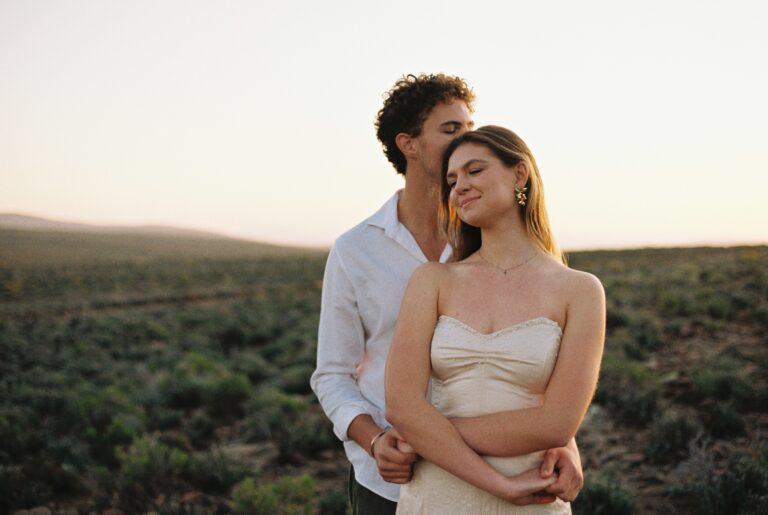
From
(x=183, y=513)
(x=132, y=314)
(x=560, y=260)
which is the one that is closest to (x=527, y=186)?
(x=560, y=260)

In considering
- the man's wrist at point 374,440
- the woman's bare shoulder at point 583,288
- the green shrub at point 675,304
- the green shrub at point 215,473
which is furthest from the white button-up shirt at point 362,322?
the green shrub at point 675,304

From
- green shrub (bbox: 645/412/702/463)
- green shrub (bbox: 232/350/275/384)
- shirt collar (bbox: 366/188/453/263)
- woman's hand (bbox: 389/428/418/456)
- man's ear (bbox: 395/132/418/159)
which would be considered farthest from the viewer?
green shrub (bbox: 232/350/275/384)

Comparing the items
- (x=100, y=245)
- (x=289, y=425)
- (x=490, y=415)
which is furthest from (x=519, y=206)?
(x=100, y=245)

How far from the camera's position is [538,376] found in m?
1.97

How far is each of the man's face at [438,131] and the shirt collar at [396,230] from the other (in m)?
0.25

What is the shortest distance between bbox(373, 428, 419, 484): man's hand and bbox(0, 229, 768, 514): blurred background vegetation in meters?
3.04

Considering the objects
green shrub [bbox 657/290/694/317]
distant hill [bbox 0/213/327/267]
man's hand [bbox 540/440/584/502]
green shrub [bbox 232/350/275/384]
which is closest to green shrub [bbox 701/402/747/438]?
man's hand [bbox 540/440/584/502]

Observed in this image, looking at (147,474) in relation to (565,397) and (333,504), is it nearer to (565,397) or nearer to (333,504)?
(333,504)

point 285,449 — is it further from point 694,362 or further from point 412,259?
point 694,362

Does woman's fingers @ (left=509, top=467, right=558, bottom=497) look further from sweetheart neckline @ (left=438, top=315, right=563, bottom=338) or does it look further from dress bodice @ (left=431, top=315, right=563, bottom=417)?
sweetheart neckline @ (left=438, top=315, right=563, bottom=338)

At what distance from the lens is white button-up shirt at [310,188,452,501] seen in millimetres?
2439

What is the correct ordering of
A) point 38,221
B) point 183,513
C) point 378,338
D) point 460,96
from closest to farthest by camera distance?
point 378,338 → point 460,96 → point 183,513 → point 38,221

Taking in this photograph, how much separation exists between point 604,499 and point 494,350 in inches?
134

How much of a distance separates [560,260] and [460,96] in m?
0.94
